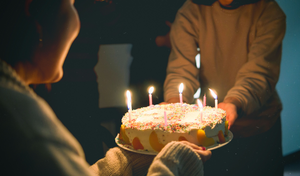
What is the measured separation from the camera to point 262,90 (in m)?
1.56

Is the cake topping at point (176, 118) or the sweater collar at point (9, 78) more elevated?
the sweater collar at point (9, 78)

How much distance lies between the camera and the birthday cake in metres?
1.10

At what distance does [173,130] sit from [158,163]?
0.34 metres

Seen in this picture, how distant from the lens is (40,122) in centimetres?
44

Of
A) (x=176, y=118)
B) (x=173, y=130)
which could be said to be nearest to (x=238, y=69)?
(x=176, y=118)

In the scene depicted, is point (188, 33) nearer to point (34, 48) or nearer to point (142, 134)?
point (142, 134)

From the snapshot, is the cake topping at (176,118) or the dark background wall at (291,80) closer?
the cake topping at (176,118)

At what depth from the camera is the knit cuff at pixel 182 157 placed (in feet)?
2.68

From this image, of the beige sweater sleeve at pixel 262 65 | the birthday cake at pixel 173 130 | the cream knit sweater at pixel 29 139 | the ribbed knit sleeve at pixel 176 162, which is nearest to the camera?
the cream knit sweater at pixel 29 139

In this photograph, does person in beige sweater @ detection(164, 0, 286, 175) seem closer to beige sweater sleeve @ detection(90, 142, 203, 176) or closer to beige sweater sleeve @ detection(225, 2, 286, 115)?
beige sweater sleeve @ detection(225, 2, 286, 115)

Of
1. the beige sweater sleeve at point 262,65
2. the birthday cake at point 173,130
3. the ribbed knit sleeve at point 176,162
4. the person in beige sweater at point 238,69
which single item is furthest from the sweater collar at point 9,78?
the beige sweater sleeve at point 262,65

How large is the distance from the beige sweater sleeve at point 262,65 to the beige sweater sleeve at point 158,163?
808 mm

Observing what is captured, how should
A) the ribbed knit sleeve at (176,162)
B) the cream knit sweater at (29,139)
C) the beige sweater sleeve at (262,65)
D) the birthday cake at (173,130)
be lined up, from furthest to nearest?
1. the beige sweater sleeve at (262,65)
2. the birthday cake at (173,130)
3. the ribbed knit sleeve at (176,162)
4. the cream knit sweater at (29,139)

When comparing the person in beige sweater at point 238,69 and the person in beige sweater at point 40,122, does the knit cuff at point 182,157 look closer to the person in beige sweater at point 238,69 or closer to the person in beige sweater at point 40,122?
the person in beige sweater at point 40,122
